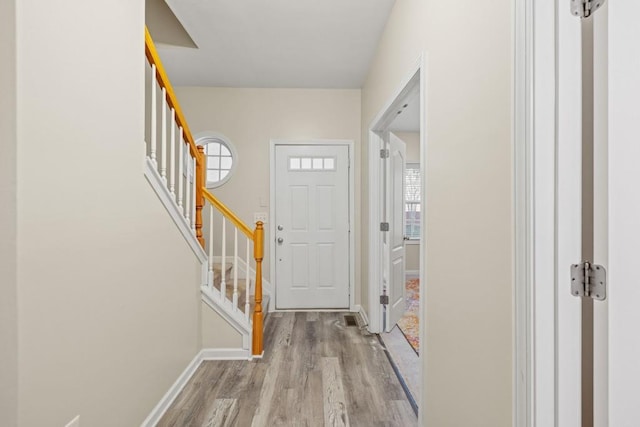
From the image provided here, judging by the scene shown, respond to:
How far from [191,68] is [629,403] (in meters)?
3.90

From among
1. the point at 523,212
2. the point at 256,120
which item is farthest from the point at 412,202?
the point at 523,212

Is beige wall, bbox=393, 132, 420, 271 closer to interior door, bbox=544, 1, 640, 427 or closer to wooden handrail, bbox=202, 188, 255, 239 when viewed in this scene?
wooden handrail, bbox=202, 188, 255, 239

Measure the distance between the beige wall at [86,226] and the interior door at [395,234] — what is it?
2.03 meters

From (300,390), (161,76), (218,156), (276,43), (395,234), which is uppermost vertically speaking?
(276,43)

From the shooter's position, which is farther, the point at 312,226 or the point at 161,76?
the point at 312,226

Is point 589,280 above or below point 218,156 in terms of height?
below

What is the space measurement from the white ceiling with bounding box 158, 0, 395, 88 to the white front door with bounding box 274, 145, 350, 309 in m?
0.84

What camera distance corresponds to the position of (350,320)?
12.2 ft

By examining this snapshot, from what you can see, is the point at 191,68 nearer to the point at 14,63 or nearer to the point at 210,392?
the point at 14,63

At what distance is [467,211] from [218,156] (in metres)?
3.39

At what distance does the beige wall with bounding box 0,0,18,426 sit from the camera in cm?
102

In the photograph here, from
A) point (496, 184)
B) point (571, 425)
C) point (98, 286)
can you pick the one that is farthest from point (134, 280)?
point (571, 425)

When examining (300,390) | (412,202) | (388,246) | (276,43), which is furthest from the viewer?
(412,202)

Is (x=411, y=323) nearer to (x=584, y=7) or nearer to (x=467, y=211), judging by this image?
(x=467, y=211)
